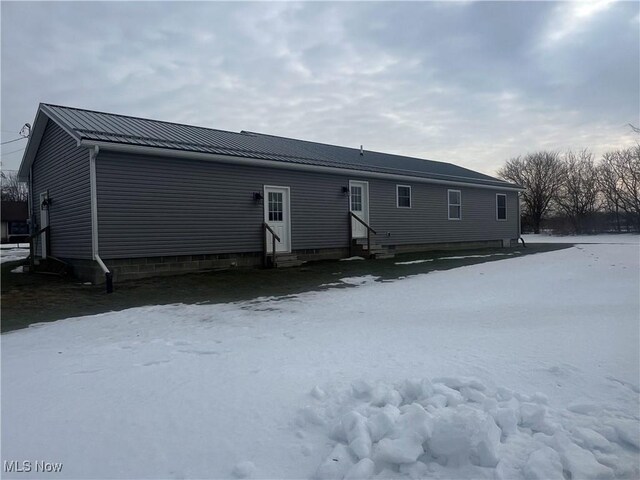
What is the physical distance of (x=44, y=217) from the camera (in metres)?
14.0

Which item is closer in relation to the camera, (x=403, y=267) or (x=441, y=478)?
(x=441, y=478)

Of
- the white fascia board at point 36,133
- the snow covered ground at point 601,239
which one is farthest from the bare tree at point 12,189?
the snow covered ground at point 601,239

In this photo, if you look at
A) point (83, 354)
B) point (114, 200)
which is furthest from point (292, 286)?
point (83, 354)

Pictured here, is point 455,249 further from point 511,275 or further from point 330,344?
point 330,344

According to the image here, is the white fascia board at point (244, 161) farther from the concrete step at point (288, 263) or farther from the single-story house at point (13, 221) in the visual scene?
the single-story house at point (13, 221)

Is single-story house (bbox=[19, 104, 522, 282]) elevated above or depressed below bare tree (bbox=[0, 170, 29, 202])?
below

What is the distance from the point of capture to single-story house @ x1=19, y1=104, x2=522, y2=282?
10.5 metres

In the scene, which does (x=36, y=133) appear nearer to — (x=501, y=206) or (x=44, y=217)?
(x=44, y=217)

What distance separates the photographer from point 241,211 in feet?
41.1

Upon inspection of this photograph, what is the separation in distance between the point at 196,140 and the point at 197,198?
198 cm

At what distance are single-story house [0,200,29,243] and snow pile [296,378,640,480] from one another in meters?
42.8

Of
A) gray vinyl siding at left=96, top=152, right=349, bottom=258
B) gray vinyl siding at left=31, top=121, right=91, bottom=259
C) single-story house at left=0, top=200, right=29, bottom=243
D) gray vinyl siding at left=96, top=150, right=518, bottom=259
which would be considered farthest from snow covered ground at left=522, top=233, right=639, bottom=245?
single-story house at left=0, top=200, right=29, bottom=243

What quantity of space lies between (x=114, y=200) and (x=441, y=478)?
32.2ft

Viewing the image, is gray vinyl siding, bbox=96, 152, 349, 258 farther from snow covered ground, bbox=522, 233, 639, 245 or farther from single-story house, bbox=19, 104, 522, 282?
snow covered ground, bbox=522, 233, 639, 245
